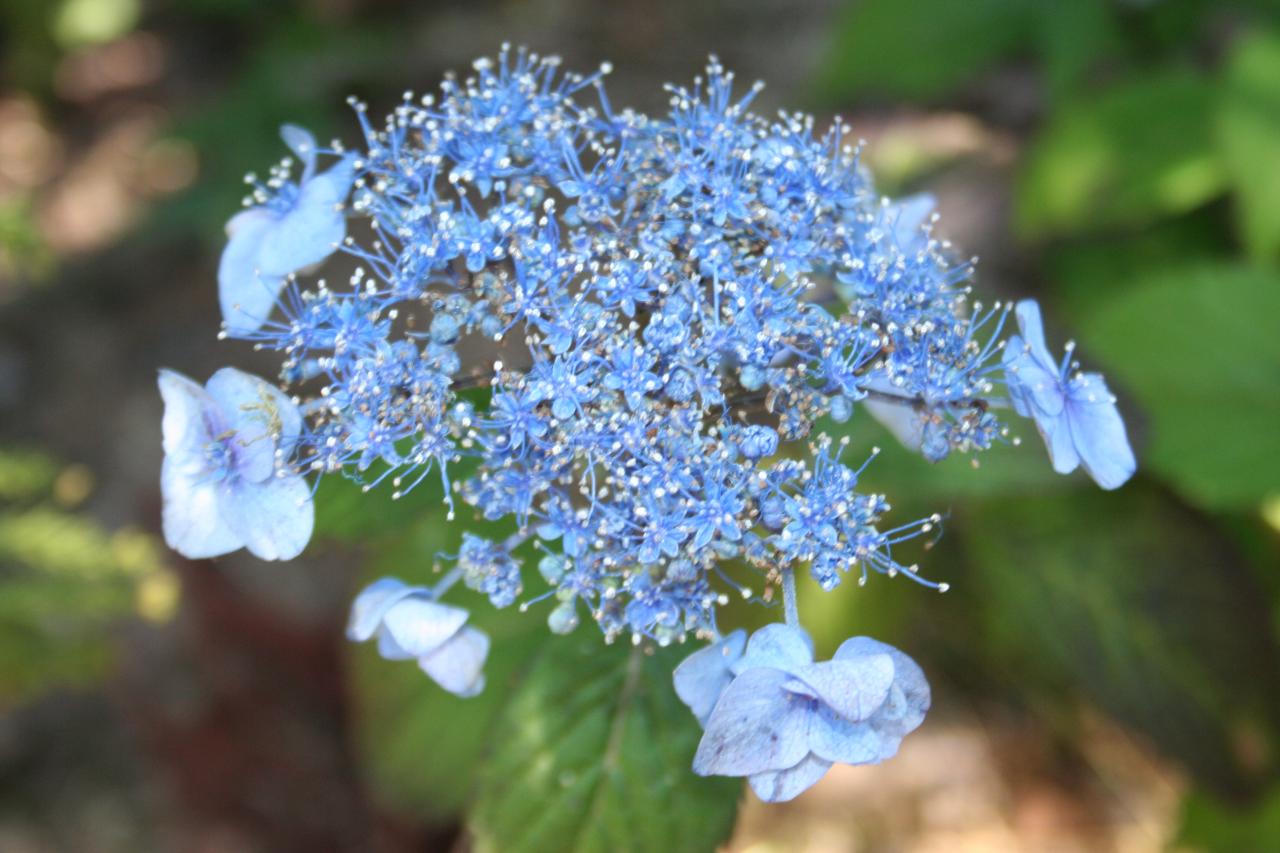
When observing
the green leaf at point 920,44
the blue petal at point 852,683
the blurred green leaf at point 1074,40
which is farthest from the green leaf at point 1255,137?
the blue petal at point 852,683

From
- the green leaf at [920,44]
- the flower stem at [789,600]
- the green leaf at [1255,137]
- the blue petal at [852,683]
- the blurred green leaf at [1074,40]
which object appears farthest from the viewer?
the green leaf at [920,44]

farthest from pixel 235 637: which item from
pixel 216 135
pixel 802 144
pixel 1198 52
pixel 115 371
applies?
pixel 1198 52

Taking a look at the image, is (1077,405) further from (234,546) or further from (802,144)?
(234,546)

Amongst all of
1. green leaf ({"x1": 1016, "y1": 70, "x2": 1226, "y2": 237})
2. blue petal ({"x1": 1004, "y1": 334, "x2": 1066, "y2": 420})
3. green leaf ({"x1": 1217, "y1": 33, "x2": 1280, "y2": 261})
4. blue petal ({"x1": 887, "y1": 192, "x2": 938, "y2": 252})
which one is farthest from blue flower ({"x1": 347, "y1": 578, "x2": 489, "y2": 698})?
green leaf ({"x1": 1016, "y1": 70, "x2": 1226, "y2": 237})

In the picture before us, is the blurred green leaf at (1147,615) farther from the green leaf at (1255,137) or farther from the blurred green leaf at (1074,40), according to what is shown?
the blurred green leaf at (1074,40)

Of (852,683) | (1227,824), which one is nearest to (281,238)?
(852,683)
